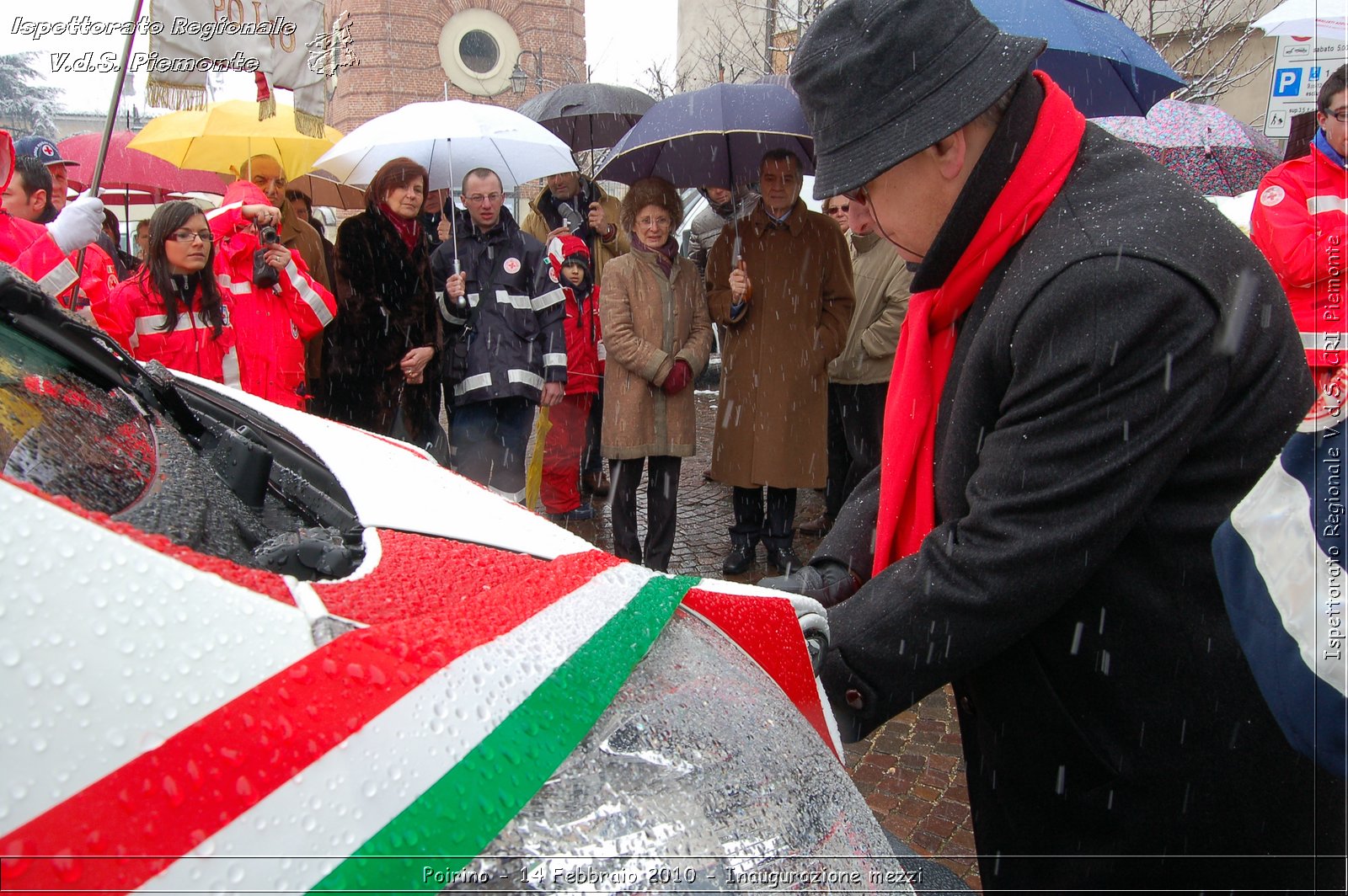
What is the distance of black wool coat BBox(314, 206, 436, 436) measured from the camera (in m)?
5.50

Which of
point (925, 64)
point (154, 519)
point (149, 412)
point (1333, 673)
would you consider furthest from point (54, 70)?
point (1333, 673)

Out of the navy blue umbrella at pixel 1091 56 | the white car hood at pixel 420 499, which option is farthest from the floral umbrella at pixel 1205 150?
the white car hood at pixel 420 499

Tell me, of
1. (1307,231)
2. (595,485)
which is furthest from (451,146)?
(1307,231)

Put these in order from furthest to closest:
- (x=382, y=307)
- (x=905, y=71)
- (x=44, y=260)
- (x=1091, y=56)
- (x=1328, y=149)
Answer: (x=382, y=307) → (x=1091, y=56) → (x=44, y=260) → (x=1328, y=149) → (x=905, y=71)

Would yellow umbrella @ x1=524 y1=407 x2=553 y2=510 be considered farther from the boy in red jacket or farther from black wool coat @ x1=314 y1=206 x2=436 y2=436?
black wool coat @ x1=314 y1=206 x2=436 y2=436

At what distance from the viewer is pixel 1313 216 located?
395 centimetres

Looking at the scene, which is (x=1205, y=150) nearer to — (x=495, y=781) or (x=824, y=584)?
(x=824, y=584)

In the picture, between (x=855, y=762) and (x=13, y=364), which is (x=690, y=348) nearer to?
(x=855, y=762)

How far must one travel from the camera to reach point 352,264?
18.1ft

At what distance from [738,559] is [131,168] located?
693 cm

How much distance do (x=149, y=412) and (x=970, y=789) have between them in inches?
71.4

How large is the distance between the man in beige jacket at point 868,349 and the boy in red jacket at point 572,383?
1731mm

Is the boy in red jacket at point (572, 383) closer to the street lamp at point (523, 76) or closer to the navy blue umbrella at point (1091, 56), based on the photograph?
the navy blue umbrella at point (1091, 56)

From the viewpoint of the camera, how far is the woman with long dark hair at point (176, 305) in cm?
448
